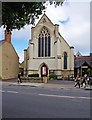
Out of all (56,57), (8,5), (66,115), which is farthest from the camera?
(56,57)

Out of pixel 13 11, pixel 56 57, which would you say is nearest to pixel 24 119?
pixel 13 11

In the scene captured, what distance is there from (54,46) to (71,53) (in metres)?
3.56

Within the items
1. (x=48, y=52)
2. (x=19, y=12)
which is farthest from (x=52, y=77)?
(x=19, y=12)

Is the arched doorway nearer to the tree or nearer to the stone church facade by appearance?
the stone church facade

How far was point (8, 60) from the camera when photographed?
58.7 meters

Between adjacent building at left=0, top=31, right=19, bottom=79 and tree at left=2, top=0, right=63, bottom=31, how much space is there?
46685 millimetres

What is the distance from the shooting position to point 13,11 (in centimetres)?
853

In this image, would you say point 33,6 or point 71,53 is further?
point 71,53

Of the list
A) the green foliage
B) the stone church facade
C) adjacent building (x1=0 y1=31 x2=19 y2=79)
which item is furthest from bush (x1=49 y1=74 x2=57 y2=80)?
adjacent building (x1=0 y1=31 x2=19 y2=79)

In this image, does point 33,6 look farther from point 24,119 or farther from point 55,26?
point 55,26

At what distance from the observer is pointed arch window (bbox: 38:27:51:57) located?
2256 inches

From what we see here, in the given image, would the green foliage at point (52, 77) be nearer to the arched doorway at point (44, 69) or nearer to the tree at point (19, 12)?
the arched doorway at point (44, 69)

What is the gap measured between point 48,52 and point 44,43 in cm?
193

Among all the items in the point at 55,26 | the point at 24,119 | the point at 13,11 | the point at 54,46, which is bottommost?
the point at 24,119
